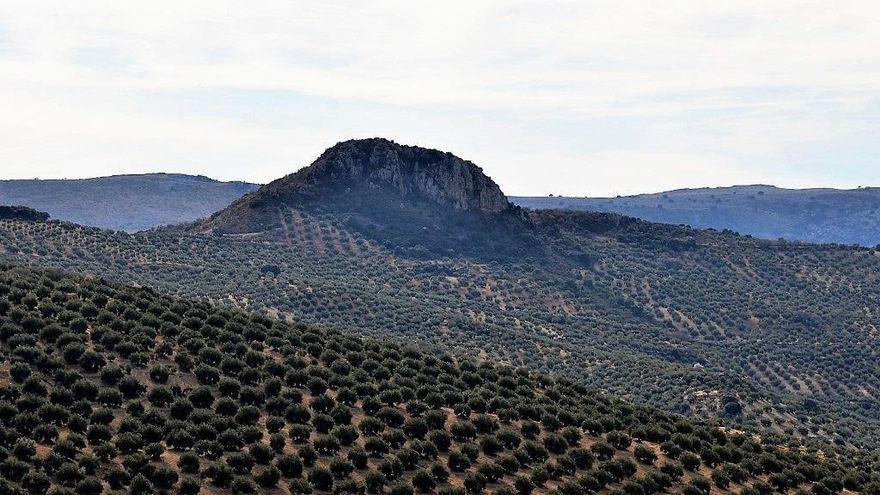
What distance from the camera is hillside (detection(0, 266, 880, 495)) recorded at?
29391 mm

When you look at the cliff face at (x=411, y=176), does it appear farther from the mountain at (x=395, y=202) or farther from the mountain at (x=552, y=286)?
the mountain at (x=552, y=286)

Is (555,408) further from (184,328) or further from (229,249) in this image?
(229,249)

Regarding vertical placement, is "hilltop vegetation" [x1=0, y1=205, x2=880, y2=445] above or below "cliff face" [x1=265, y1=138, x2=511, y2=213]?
below

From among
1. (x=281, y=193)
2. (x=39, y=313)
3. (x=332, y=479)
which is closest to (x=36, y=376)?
(x=39, y=313)

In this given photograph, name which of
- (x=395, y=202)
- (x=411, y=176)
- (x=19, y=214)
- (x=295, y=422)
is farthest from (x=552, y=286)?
(x=295, y=422)

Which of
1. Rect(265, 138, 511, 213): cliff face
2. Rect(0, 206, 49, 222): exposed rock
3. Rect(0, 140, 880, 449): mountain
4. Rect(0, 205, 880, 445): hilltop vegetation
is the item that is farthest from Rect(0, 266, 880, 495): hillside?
Rect(265, 138, 511, 213): cliff face

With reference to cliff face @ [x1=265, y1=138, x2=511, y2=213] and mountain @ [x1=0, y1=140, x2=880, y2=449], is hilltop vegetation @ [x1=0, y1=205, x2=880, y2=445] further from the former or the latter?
cliff face @ [x1=265, y1=138, x2=511, y2=213]

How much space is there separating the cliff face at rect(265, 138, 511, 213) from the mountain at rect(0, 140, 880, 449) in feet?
1.76

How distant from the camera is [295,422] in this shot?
3469 centimetres

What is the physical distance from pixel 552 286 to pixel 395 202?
35824mm

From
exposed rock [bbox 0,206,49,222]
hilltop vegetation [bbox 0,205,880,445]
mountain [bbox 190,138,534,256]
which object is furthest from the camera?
mountain [bbox 190,138,534,256]

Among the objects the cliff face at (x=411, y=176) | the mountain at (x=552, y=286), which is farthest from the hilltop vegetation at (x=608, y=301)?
the cliff face at (x=411, y=176)

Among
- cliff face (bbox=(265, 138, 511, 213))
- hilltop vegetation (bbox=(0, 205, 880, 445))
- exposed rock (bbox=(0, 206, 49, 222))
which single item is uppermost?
cliff face (bbox=(265, 138, 511, 213))

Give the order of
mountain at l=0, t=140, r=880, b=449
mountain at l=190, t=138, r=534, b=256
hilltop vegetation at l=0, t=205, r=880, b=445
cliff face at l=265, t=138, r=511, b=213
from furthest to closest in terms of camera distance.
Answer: cliff face at l=265, t=138, r=511, b=213, mountain at l=190, t=138, r=534, b=256, mountain at l=0, t=140, r=880, b=449, hilltop vegetation at l=0, t=205, r=880, b=445
